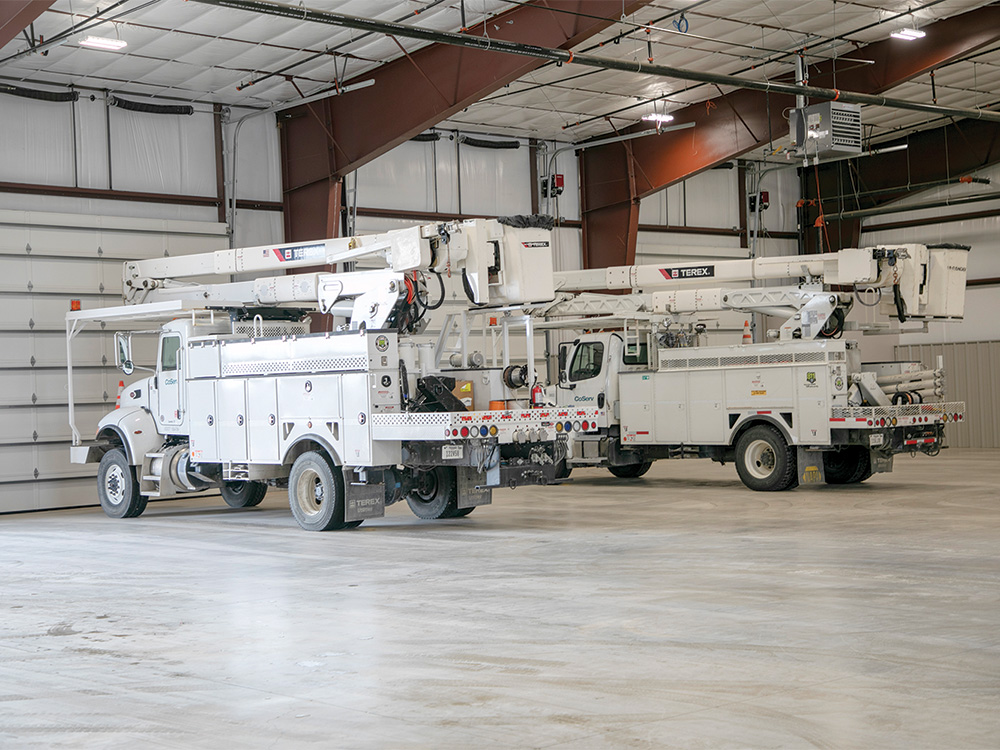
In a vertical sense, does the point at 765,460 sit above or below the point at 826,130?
below

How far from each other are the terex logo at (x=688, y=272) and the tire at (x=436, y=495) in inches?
305

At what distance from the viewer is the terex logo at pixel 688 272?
823 inches

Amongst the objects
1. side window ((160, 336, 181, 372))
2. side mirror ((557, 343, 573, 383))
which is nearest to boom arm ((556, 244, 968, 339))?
side mirror ((557, 343, 573, 383))


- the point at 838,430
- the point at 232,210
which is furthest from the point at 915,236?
the point at 232,210

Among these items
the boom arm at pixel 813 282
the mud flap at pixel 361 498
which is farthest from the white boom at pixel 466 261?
the boom arm at pixel 813 282

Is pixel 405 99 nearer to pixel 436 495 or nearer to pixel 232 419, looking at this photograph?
pixel 232 419

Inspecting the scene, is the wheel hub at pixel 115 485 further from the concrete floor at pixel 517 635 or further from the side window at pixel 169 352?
the concrete floor at pixel 517 635

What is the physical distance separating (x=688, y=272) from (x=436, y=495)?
7967 mm

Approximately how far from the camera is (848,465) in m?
19.3

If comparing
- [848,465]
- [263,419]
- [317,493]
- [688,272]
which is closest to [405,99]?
[688,272]

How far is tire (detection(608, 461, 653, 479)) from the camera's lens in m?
22.3

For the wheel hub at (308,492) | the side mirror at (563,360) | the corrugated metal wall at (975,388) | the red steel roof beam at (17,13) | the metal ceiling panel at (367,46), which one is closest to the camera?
the red steel roof beam at (17,13)

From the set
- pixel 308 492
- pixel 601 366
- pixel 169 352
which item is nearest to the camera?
pixel 308 492

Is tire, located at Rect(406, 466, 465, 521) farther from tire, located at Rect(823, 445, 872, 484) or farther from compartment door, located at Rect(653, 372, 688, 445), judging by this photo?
tire, located at Rect(823, 445, 872, 484)
